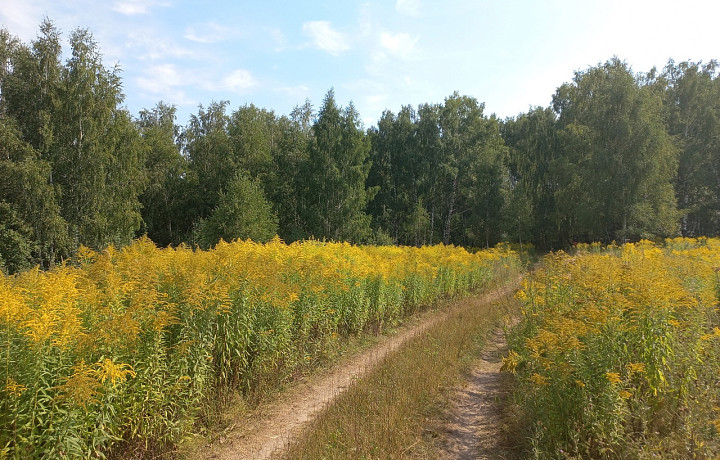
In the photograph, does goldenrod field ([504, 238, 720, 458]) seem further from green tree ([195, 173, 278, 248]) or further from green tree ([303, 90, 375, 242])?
green tree ([303, 90, 375, 242])

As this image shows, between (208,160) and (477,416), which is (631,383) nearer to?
(477,416)

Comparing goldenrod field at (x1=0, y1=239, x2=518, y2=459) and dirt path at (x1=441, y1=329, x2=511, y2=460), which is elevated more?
goldenrod field at (x1=0, y1=239, x2=518, y2=459)

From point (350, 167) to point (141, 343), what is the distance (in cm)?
2823

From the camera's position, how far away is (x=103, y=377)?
316cm

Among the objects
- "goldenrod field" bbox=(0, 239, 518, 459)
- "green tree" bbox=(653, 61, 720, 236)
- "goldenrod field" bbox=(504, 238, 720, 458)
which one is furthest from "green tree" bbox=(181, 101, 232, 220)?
"green tree" bbox=(653, 61, 720, 236)

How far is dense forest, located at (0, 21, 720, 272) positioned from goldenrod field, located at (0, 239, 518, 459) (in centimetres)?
1853

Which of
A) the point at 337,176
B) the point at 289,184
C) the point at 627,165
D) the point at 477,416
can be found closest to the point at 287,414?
the point at 477,416

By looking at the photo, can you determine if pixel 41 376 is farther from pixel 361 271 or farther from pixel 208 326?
pixel 361 271

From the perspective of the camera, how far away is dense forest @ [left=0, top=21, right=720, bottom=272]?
21516mm

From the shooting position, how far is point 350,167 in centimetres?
3128

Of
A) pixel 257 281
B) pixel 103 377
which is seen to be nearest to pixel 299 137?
pixel 257 281

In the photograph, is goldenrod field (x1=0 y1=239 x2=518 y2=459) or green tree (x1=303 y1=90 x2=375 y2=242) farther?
green tree (x1=303 y1=90 x2=375 y2=242)

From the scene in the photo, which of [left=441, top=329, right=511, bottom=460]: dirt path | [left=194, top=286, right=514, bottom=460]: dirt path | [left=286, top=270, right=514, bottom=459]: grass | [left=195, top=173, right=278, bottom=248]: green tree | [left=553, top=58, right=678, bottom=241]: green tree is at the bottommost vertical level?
[left=194, top=286, right=514, bottom=460]: dirt path

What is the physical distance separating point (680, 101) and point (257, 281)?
143 ft
